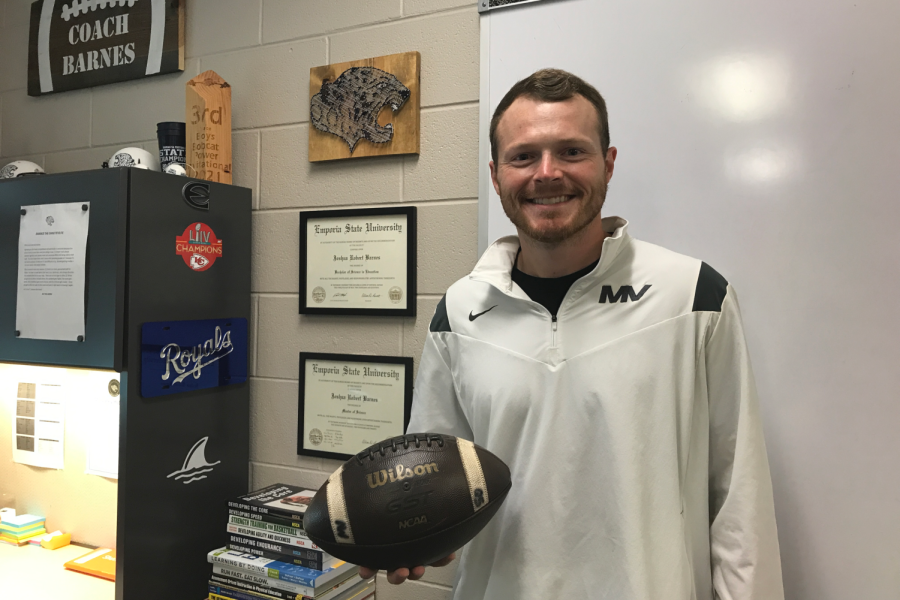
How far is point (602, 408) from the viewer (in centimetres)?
97

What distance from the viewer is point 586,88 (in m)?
1.03

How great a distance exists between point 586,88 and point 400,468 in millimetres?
699

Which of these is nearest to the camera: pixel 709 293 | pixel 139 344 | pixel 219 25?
pixel 709 293

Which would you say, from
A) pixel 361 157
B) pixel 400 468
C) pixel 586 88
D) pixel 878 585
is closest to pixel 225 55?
pixel 361 157

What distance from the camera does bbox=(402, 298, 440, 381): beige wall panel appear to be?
1.50 meters

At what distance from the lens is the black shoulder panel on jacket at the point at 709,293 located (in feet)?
3.20

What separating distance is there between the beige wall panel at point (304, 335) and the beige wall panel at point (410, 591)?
22.4 inches

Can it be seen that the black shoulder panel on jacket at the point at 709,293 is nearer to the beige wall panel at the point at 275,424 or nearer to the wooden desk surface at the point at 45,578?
the beige wall panel at the point at 275,424

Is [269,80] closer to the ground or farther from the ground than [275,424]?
farther from the ground

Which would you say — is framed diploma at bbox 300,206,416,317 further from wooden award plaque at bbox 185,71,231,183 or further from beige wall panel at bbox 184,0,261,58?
beige wall panel at bbox 184,0,261,58

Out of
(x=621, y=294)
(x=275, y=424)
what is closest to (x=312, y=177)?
(x=275, y=424)

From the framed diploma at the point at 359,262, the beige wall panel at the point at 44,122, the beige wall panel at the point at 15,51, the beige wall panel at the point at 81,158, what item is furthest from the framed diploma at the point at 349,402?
the beige wall panel at the point at 15,51

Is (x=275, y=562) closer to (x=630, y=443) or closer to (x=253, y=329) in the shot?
(x=253, y=329)

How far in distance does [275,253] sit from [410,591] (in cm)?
96
